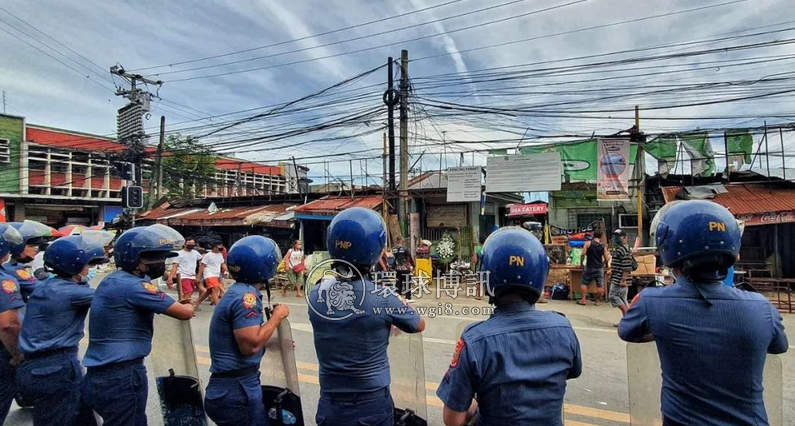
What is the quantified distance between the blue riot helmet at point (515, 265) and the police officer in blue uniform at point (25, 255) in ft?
12.5

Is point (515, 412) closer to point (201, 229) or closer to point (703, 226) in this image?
point (703, 226)

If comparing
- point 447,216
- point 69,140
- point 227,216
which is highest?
point 69,140

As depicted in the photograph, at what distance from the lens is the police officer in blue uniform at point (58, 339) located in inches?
104

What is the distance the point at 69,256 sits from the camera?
2.75m

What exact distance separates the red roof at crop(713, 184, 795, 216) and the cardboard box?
12.1ft

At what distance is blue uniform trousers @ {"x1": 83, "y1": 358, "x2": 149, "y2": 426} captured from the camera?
2.39 meters

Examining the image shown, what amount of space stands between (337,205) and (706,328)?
1424 cm

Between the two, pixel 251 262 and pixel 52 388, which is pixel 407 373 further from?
pixel 52 388

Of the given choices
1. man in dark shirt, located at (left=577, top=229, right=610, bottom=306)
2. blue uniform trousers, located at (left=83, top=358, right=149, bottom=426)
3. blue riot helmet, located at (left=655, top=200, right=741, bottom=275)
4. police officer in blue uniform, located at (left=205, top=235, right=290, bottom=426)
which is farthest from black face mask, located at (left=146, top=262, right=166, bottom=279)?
man in dark shirt, located at (left=577, top=229, right=610, bottom=306)

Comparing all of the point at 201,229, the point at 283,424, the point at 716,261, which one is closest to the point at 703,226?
the point at 716,261

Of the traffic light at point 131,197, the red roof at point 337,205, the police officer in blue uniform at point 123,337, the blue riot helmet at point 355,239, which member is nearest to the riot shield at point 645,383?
the blue riot helmet at point 355,239

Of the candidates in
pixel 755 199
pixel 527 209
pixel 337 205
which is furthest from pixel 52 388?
pixel 755 199

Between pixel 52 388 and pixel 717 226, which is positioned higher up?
pixel 717 226
